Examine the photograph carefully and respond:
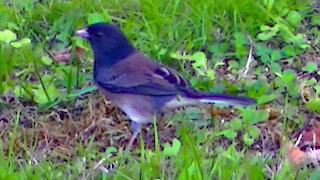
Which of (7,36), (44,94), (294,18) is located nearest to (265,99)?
(294,18)

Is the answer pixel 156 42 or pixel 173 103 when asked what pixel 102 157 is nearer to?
pixel 173 103

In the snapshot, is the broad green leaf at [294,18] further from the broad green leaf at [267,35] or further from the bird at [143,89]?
the bird at [143,89]

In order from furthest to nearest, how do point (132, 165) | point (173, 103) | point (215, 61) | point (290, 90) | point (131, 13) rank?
point (131, 13) < point (215, 61) < point (290, 90) < point (173, 103) < point (132, 165)

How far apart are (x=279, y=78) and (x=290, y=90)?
0.48 ft

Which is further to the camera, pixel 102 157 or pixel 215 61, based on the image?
pixel 215 61

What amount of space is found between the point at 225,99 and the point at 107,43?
74 cm

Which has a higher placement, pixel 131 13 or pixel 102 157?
pixel 131 13

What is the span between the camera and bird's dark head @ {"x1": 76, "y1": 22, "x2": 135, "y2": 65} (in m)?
4.70

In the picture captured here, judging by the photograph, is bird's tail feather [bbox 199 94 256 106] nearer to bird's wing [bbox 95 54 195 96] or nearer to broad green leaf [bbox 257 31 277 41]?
bird's wing [bbox 95 54 195 96]

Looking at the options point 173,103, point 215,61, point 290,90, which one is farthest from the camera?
point 215,61

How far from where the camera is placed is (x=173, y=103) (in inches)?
176

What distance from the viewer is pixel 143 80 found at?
4.52 meters

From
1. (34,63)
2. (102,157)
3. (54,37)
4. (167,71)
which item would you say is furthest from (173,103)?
(54,37)

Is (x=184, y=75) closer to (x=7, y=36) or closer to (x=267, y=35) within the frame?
(x=267, y=35)
